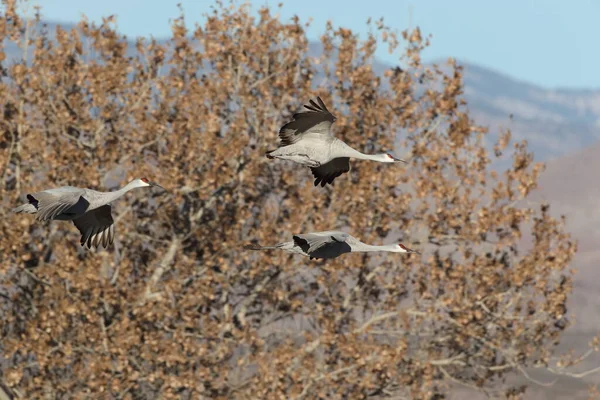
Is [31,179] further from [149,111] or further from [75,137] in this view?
[149,111]

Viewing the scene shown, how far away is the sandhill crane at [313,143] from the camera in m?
13.9

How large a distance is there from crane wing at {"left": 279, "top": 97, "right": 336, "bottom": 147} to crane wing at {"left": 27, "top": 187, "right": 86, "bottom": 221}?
109 inches

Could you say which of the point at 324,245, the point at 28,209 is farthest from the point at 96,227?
the point at 324,245

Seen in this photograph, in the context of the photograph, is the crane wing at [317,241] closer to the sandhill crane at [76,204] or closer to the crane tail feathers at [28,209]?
the sandhill crane at [76,204]

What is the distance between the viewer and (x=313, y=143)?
561 inches

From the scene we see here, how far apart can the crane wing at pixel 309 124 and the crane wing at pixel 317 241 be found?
4.75ft

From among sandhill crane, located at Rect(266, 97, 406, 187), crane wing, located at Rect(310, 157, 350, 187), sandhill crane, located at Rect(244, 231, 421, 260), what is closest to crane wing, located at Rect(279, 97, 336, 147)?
sandhill crane, located at Rect(266, 97, 406, 187)

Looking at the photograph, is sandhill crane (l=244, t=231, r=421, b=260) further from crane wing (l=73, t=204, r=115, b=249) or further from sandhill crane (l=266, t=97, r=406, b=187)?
crane wing (l=73, t=204, r=115, b=249)

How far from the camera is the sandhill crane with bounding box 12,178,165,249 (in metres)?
13.6

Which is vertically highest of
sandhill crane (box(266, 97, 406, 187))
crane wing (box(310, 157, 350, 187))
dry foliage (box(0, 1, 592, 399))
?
sandhill crane (box(266, 97, 406, 187))

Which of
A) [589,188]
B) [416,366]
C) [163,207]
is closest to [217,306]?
[163,207]

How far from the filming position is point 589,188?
136750 millimetres

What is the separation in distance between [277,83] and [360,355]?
797 centimetres

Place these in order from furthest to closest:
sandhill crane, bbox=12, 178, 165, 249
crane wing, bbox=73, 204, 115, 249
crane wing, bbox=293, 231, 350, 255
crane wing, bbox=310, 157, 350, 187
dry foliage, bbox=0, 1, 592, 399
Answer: dry foliage, bbox=0, 1, 592, 399 → crane wing, bbox=73, 204, 115, 249 → crane wing, bbox=310, 157, 350, 187 → sandhill crane, bbox=12, 178, 165, 249 → crane wing, bbox=293, 231, 350, 255
